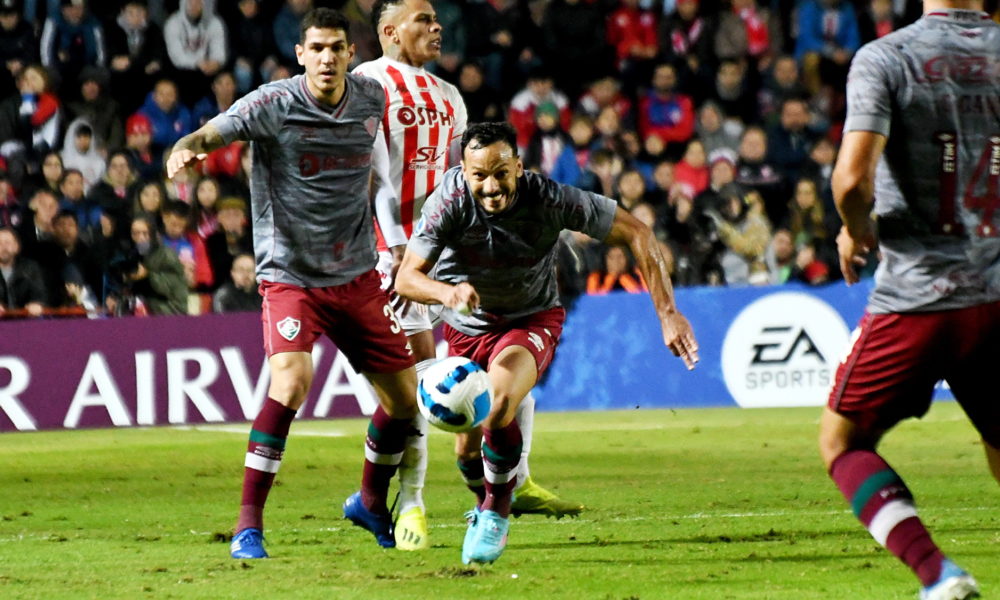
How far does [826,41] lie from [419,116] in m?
11.4

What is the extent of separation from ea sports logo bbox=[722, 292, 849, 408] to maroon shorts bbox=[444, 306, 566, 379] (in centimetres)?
705

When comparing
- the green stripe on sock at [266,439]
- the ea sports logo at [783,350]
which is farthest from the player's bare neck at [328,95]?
the ea sports logo at [783,350]

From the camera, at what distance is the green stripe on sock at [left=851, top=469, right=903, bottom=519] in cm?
486

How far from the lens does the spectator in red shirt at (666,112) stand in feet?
57.2

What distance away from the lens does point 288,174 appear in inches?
275

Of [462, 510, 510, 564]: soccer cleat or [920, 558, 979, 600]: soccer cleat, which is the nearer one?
[920, 558, 979, 600]: soccer cleat

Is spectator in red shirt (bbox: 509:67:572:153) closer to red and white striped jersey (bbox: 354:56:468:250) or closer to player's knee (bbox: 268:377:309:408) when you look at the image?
red and white striped jersey (bbox: 354:56:468:250)

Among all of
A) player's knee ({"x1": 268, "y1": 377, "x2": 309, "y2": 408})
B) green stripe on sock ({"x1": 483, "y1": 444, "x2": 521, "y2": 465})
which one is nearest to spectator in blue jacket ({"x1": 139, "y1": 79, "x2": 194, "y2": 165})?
player's knee ({"x1": 268, "y1": 377, "x2": 309, "y2": 408})

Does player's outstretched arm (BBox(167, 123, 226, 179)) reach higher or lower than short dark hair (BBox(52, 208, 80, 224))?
higher

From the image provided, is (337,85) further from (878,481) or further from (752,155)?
(752,155)


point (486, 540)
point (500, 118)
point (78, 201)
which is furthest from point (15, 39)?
point (486, 540)

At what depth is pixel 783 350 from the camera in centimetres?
1406

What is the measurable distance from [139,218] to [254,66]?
2821 millimetres

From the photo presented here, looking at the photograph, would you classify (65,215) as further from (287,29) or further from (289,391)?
(289,391)
